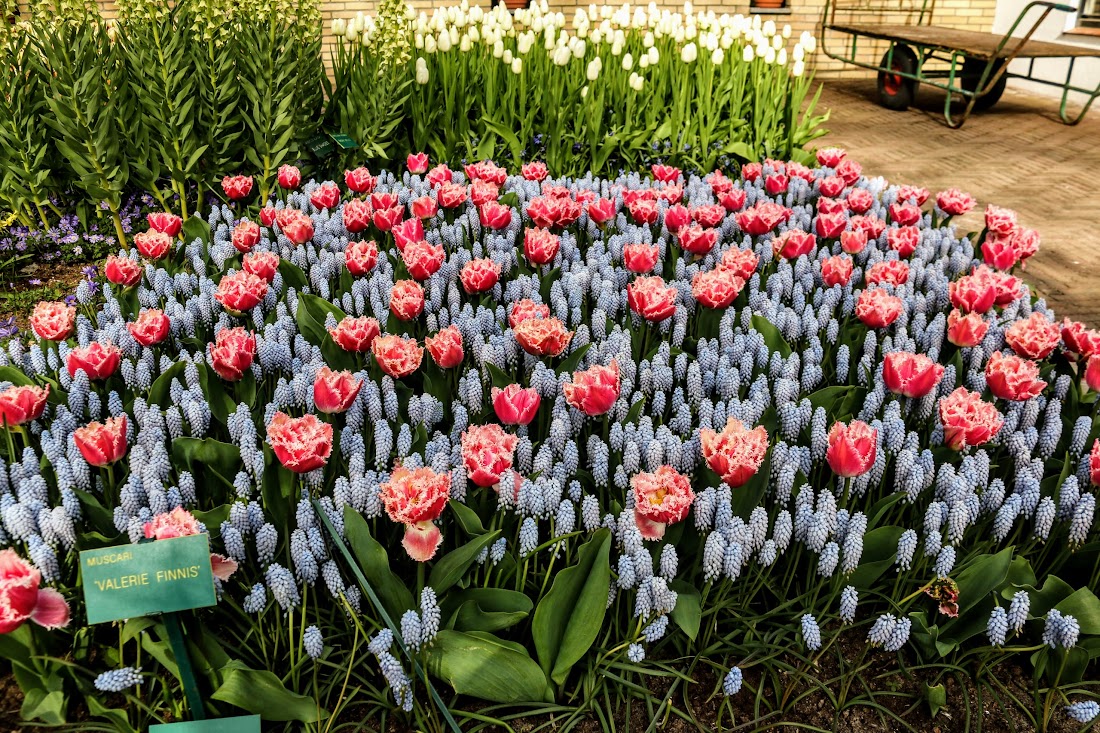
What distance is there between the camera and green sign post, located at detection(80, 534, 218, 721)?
3.67ft

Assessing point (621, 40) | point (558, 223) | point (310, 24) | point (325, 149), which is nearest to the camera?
point (558, 223)

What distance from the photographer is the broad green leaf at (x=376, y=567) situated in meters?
1.43

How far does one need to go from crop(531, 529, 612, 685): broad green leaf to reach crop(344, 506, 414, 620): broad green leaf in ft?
0.82

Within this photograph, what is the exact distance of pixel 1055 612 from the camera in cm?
142

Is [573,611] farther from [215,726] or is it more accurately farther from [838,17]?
[838,17]

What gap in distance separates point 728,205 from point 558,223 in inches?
29.4

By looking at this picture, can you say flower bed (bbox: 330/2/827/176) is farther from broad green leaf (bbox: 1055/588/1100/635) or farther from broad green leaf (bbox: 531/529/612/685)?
broad green leaf (bbox: 1055/588/1100/635)

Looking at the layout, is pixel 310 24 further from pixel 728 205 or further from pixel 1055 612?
pixel 1055 612

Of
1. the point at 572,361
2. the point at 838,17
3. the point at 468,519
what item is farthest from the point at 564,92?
the point at 838,17

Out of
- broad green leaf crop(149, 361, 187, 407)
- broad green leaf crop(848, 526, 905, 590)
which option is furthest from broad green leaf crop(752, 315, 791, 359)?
broad green leaf crop(149, 361, 187, 407)

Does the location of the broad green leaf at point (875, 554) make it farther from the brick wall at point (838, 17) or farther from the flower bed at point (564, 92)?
the brick wall at point (838, 17)

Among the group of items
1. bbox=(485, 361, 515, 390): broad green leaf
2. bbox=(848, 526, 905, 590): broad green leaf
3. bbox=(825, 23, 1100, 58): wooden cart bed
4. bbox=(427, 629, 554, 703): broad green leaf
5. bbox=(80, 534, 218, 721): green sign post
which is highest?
bbox=(825, 23, 1100, 58): wooden cart bed

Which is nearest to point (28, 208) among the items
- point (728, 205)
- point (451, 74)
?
point (451, 74)

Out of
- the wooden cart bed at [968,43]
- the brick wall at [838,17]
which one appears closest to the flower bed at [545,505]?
the wooden cart bed at [968,43]
